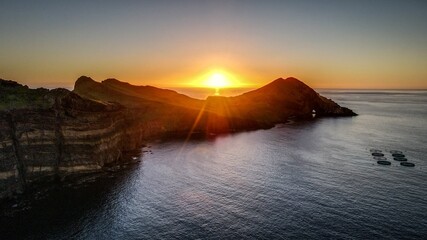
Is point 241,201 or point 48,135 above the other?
point 48,135

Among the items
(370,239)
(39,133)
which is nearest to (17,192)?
(39,133)

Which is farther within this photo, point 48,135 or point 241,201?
point 48,135

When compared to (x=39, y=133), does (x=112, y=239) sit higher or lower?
lower

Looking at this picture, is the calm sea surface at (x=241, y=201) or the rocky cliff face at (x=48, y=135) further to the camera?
the rocky cliff face at (x=48, y=135)

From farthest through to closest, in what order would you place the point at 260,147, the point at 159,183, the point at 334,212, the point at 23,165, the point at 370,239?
1. the point at 260,147
2. the point at 159,183
3. the point at 23,165
4. the point at 334,212
5. the point at 370,239

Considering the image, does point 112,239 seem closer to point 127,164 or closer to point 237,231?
point 237,231
